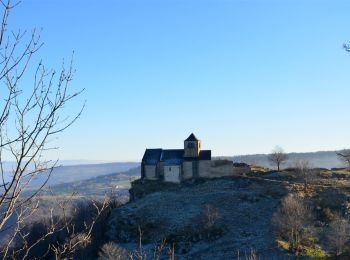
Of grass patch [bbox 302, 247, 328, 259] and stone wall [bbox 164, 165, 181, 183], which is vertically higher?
stone wall [bbox 164, 165, 181, 183]

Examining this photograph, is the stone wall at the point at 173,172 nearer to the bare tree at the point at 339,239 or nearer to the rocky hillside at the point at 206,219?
the rocky hillside at the point at 206,219

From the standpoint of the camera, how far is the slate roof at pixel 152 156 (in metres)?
65.5

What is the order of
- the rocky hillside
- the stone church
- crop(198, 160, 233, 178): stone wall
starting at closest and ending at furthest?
the rocky hillside, crop(198, 160, 233, 178): stone wall, the stone church

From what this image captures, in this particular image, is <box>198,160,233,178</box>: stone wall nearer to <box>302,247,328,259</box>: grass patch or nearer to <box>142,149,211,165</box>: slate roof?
<box>142,149,211,165</box>: slate roof

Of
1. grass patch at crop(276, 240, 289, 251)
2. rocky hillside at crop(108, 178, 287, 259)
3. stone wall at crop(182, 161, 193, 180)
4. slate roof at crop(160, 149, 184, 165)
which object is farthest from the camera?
slate roof at crop(160, 149, 184, 165)

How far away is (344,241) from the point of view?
130 feet

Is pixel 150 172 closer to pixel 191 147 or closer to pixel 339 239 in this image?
pixel 191 147

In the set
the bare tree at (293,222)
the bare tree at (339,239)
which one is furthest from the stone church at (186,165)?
the bare tree at (339,239)

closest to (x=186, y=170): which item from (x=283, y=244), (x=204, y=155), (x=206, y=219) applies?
(x=204, y=155)

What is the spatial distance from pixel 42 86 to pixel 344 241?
37847 millimetres

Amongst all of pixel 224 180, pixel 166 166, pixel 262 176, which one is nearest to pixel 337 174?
pixel 262 176

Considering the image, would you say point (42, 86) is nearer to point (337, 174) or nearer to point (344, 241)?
point (344, 241)

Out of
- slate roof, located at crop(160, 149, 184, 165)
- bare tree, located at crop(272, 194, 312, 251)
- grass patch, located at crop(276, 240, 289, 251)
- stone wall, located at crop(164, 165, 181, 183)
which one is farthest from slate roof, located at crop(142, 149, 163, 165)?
grass patch, located at crop(276, 240, 289, 251)

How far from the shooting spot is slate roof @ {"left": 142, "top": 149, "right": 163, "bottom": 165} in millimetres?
65525
